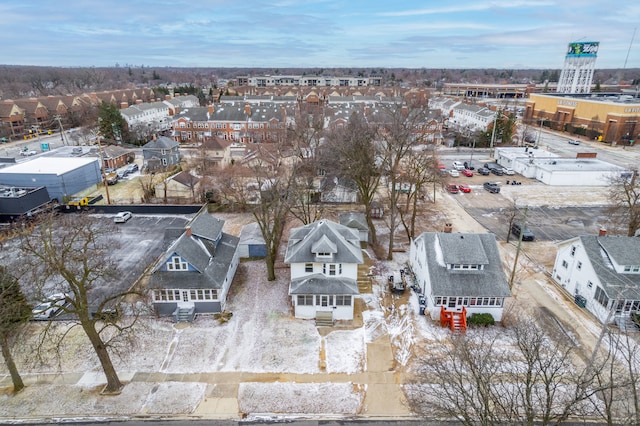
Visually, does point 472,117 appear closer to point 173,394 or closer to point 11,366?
point 173,394

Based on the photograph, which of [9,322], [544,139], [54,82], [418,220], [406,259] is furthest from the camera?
[54,82]

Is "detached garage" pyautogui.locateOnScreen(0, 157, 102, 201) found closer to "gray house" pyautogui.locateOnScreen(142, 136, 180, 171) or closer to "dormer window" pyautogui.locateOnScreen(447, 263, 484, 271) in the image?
"gray house" pyautogui.locateOnScreen(142, 136, 180, 171)

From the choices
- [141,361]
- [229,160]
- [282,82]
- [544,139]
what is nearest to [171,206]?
[229,160]

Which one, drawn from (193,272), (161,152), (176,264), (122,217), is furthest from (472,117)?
(176,264)

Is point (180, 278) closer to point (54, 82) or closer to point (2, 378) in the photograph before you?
point (2, 378)

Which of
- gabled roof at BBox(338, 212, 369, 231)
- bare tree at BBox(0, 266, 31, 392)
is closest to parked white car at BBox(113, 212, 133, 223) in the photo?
bare tree at BBox(0, 266, 31, 392)

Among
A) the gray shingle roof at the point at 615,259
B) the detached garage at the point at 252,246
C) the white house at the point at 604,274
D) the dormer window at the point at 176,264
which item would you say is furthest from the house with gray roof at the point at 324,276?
the gray shingle roof at the point at 615,259
